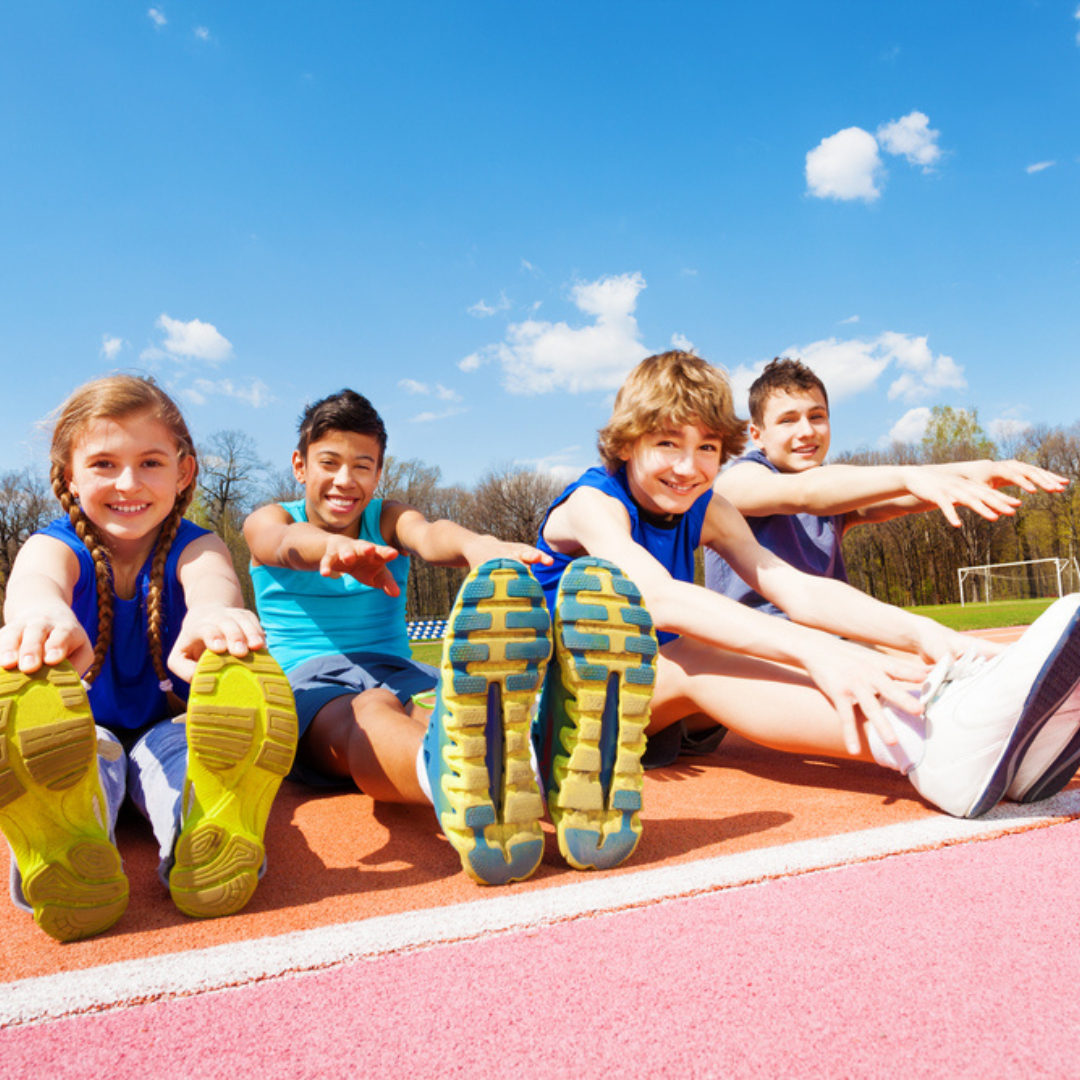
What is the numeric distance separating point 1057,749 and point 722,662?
0.90 m

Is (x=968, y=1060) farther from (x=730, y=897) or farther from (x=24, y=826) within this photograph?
(x=24, y=826)

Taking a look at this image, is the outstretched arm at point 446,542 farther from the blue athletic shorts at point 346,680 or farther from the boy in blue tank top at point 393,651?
the blue athletic shorts at point 346,680

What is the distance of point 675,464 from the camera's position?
258 centimetres

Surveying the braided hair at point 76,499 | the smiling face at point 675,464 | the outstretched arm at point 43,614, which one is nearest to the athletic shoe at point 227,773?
the outstretched arm at point 43,614

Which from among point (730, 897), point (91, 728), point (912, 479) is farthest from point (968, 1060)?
point (912, 479)

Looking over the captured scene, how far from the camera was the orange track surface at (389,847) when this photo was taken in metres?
1.58

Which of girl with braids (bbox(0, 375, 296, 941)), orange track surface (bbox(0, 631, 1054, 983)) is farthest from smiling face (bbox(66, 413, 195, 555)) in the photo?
orange track surface (bbox(0, 631, 1054, 983))

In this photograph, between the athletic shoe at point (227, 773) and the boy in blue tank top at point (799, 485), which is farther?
the boy in blue tank top at point (799, 485)

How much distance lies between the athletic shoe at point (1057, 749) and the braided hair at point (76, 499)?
240 centimetres

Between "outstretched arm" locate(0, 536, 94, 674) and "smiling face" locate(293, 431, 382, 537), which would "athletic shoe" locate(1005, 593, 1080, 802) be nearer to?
"outstretched arm" locate(0, 536, 94, 674)

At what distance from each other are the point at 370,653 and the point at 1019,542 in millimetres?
37978

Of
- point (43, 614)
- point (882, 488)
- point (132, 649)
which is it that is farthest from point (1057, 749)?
point (132, 649)

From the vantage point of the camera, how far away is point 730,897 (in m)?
1.60

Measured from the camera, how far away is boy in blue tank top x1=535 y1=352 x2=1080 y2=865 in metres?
1.79
